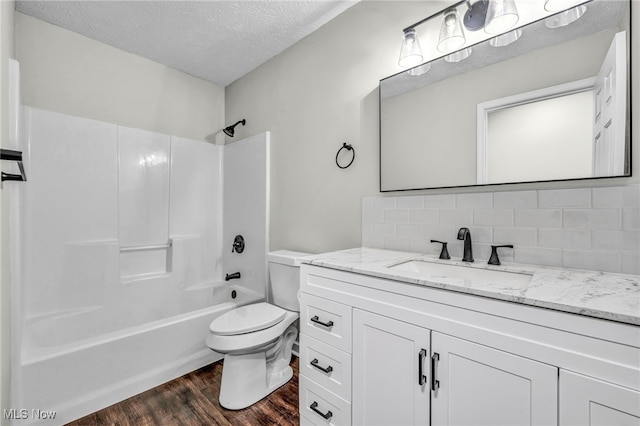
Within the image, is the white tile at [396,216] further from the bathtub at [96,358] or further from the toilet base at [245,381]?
the bathtub at [96,358]

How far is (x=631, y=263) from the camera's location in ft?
3.32

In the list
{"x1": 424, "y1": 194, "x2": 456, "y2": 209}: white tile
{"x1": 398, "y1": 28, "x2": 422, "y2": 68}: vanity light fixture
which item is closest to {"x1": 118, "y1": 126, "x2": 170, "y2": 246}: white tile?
{"x1": 398, "y1": 28, "x2": 422, "y2": 68}: vanity light fixture

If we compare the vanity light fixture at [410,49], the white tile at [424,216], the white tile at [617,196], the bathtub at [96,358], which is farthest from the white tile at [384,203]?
the bathtub at [96,358]

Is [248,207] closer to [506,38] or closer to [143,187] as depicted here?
[143,187]

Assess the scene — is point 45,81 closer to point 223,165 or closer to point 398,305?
point 223,165

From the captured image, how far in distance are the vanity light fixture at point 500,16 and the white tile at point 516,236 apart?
89 centimetres

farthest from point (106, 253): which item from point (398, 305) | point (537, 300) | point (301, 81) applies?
point (537, 300)

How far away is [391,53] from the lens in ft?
5.51

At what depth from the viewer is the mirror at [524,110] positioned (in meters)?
1.06

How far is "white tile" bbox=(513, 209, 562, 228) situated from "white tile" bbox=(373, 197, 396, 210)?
60 centimetres

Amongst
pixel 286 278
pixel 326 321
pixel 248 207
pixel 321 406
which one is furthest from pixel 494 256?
pixel 248 207

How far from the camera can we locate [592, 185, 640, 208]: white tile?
1.01 metres

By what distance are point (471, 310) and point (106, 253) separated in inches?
95.5

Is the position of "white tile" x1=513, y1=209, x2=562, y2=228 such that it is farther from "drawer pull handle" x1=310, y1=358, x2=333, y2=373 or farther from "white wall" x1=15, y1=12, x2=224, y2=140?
"white wall" x1=15, y1=12, x2=224, y2=140
